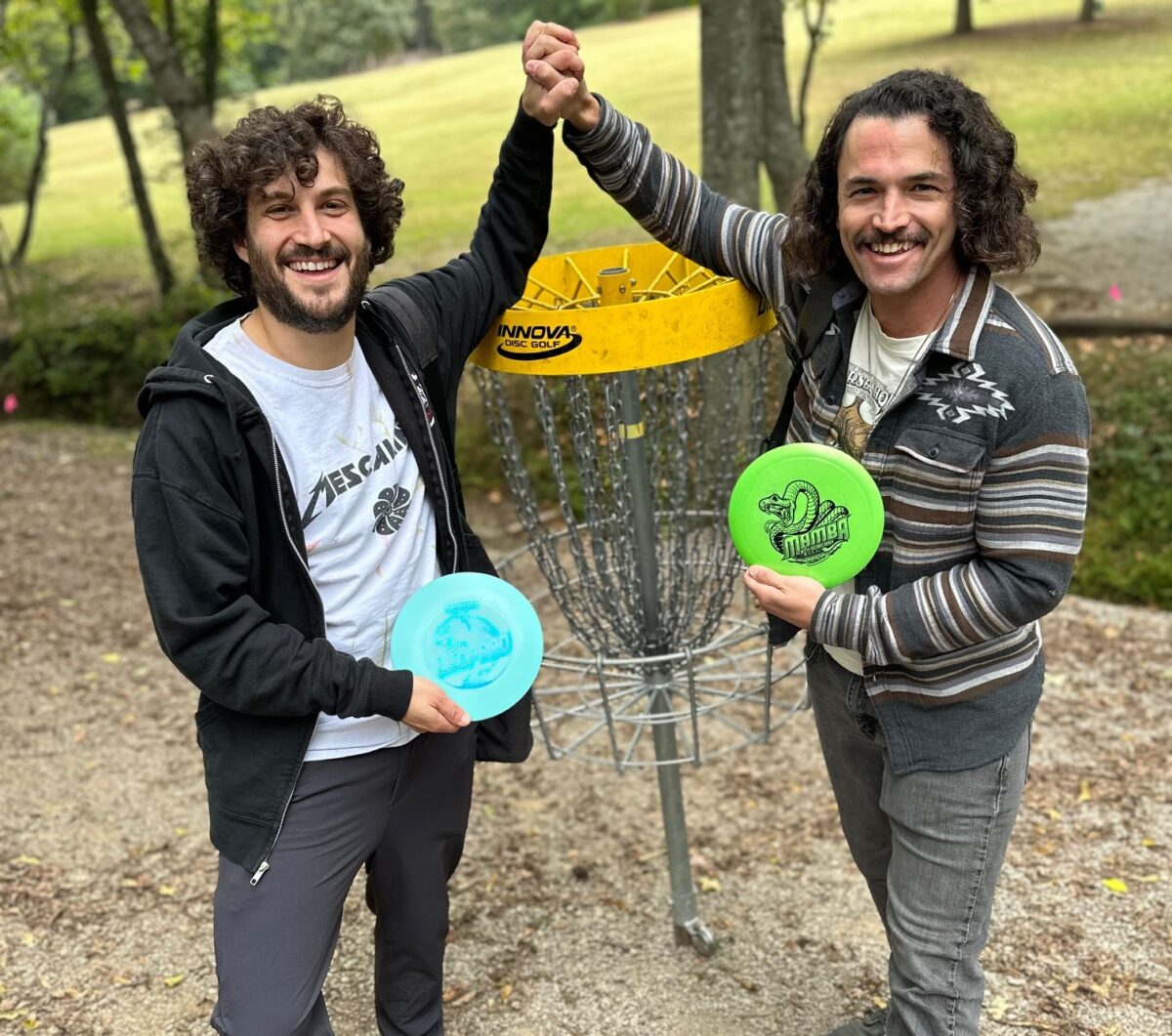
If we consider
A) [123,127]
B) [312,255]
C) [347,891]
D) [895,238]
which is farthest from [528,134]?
[123,127]

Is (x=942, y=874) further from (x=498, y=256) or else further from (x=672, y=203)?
(x=498, y=256)

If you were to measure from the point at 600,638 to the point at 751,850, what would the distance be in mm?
1271

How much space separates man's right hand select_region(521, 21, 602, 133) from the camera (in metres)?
2.33

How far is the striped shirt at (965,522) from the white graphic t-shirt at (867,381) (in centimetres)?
2

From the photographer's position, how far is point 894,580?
84.7 inches

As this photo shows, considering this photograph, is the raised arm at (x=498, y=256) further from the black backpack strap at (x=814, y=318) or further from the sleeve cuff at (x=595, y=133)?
the black backpack strap at (x=814, y=318)

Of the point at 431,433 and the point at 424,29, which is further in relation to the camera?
the point at 424,29

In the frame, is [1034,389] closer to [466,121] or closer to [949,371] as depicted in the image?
[949,371]

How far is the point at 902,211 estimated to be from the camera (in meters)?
1.98

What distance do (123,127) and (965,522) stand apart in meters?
9.97

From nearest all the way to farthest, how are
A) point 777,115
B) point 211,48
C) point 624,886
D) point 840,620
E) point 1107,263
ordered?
point 840,620 < point 624,886 < point 777,115 < point 1107,263 < point 211,48

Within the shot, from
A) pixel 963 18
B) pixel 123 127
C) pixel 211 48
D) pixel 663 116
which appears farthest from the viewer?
pixel 963 18

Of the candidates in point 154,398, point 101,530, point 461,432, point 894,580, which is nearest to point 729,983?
point 894,580

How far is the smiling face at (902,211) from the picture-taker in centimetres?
198
